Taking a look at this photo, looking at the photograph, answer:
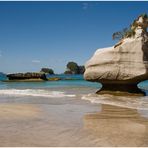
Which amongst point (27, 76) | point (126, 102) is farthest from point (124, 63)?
point (27, 76)

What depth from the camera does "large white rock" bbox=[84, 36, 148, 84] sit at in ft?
65.3

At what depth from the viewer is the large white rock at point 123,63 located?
1991cm

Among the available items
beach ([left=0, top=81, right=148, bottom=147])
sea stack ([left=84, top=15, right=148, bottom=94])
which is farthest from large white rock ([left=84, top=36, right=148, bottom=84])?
beach ([left=0, top=81, right=148, bottom=147])

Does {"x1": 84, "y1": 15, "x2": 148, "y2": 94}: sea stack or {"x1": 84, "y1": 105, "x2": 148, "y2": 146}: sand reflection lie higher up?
{"x1": 84, "y1": 15, "x2": 148, "y2": 94}: sea stack

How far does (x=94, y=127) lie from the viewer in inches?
337

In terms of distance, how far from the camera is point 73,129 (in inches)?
323

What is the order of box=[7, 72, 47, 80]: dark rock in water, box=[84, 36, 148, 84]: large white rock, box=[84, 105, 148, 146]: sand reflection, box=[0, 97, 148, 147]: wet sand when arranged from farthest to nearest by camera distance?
box=[7, 72, 47, 80]: dark rock in water → box=[84, 36, 148, 84]: large white rock → box=[84, 105, 148, 146]: sand reflection → box=[0, 97, 148, 147]: wet sand

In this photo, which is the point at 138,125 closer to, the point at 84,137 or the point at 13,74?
the point at 84,137

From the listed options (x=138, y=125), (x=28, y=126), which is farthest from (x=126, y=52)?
(x=28, y=126)

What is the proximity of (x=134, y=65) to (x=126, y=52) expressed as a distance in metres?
1.10

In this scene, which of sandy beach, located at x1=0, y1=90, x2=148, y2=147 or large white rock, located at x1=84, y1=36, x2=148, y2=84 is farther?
large white rock, located at x1=84, y1=36, x2=148, y2=84

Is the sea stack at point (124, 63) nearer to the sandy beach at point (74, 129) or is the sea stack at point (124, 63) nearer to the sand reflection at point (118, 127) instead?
the sand reflection at point (118, 127)

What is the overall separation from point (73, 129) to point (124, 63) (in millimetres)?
12674

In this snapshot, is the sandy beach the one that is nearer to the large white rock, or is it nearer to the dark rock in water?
the large white rock
